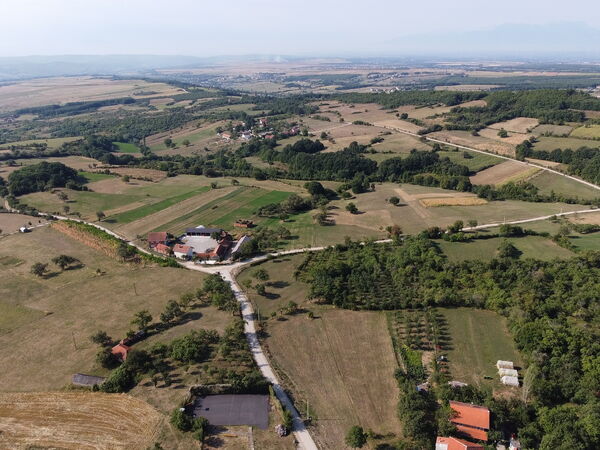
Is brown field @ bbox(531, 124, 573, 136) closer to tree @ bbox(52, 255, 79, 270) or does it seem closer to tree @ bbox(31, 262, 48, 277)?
tree @ bbox(52, 255, 79, 270)

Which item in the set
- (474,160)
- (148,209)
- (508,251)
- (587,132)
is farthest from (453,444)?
(587,132)

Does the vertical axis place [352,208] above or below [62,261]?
above

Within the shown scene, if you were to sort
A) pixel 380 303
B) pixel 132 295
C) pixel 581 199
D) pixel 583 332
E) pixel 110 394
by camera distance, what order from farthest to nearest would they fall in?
pixel 581 199 < pixel 132 295 < pixel 380 303 < pixel 583 332 < pixel 110 394

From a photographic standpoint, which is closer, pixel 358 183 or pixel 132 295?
pixel 132 295

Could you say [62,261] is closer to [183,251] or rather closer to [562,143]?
[183,251]

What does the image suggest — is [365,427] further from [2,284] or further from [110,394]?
[2,284]

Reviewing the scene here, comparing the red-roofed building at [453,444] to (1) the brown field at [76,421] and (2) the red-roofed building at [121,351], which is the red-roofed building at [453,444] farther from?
Answer: (2) the red-roofed building at [121,351]

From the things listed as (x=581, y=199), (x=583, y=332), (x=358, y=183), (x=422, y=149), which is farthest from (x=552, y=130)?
(x=583, y=332)
